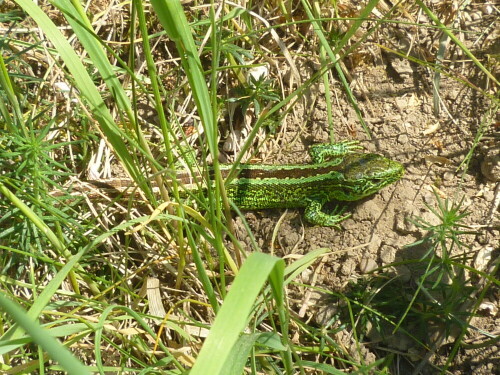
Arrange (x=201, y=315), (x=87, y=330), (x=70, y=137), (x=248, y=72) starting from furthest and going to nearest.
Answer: (x=248, y=72), (x=70, y=137), (x=201, y=315), (x=87, y=330)

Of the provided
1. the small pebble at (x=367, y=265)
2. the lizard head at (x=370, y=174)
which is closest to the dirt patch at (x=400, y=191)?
the small pebble at (x=367, y=265)

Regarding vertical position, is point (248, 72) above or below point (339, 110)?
above

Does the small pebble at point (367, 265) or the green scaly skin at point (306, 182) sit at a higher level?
the green scaly skin at point (306, 182)

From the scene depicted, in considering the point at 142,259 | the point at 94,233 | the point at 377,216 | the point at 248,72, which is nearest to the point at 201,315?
the point at 142,259

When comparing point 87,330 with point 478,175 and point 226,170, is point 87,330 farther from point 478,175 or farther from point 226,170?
point 478,175

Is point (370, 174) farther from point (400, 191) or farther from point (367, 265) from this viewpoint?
point (367, 265)

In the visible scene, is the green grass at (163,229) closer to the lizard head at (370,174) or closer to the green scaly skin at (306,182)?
the green scaly skin at (306,182)

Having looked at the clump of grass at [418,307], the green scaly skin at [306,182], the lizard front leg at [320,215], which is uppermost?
the green scaly skin at [306,182]

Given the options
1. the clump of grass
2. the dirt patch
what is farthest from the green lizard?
the clump of grass
